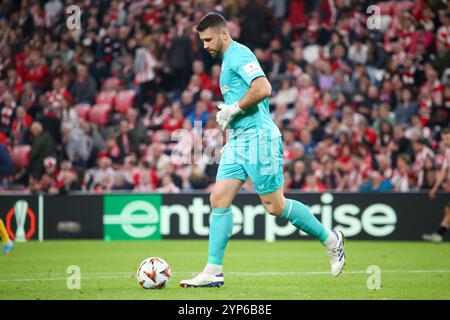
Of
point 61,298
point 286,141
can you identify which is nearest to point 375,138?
point 286,141

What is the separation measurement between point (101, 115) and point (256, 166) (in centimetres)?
1306

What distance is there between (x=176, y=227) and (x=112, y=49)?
6.55 metres

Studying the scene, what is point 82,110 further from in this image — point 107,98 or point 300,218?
point 300,218

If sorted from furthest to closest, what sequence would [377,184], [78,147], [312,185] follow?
[78,147] → [312,185] → [377,184]

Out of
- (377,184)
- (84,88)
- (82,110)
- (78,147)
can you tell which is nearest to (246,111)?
(377,184)

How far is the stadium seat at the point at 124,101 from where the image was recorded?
21.3 meters

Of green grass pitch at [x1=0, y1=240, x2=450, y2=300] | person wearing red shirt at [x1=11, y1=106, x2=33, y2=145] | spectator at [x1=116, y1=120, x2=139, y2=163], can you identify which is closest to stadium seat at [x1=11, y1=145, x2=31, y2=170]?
person wearing red shirt at [x1=11, y1=106, x2=33, y2=145]

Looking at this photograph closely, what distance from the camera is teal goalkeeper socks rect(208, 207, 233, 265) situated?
27.8 feet

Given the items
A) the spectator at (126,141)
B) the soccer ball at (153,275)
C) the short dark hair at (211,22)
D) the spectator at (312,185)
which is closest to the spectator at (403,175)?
the spectator at (312,185)

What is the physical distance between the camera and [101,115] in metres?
21.1

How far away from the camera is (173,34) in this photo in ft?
70.9

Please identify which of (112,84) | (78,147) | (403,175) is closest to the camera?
(403,175)

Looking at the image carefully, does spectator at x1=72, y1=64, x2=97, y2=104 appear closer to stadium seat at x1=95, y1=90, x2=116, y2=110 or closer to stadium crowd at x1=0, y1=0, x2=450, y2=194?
stadium crowd at x1=0, y1=0, x2=450, y2=194

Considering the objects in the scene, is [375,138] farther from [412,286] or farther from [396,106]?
[412,286]
